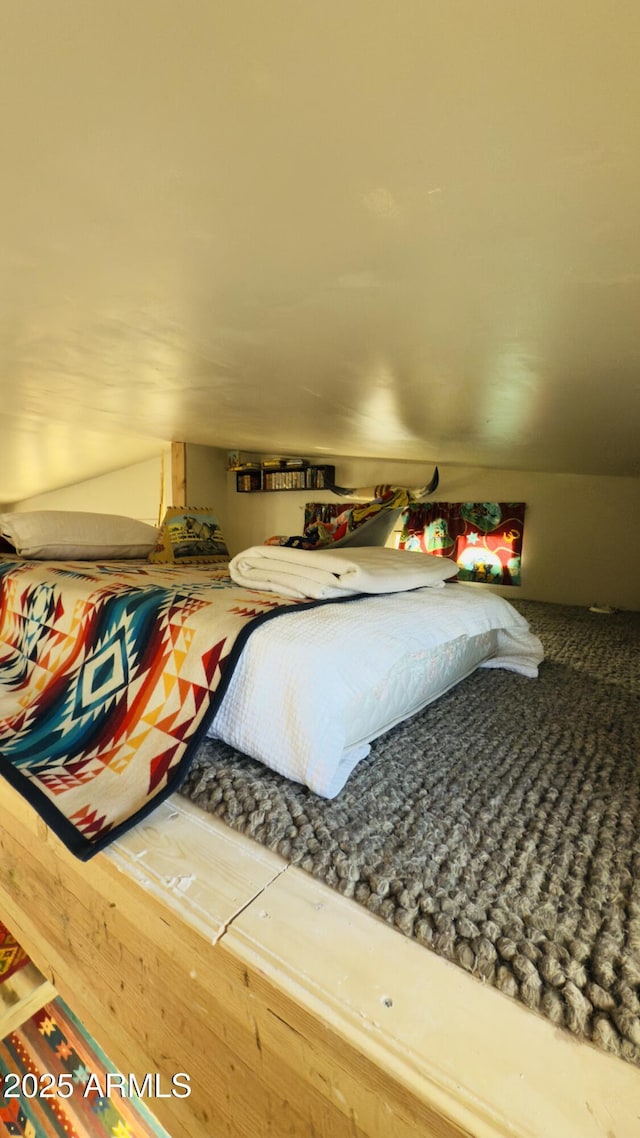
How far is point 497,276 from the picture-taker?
0.82 meters

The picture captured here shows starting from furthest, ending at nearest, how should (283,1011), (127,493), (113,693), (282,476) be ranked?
(127,493)
(282,476)
(113,693)
(283,1011)

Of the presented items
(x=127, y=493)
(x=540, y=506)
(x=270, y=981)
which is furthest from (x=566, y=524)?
(x=127, y=493)

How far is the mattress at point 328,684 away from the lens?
2.66 feet

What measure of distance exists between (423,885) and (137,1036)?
1.48 ft

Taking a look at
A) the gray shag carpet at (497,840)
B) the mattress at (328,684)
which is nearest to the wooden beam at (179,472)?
the mattress at (328,684)

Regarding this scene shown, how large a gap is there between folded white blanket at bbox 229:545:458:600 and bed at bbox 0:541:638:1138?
24 centimetres

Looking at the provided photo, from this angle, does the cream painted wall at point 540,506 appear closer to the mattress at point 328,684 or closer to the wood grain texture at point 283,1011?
the mattress at point 328,684

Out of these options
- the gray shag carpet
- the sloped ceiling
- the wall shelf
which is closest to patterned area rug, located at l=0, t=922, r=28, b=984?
the gray shag carpet

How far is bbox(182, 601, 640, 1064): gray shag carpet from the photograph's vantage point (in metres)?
0.50

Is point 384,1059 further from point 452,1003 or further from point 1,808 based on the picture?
point 1,808

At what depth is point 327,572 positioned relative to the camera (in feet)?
3.82

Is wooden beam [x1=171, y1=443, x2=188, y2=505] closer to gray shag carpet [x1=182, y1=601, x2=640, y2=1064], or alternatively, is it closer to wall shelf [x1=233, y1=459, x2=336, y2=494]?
wall shelf [x1=233, y1=459, x2=336, y2=494]

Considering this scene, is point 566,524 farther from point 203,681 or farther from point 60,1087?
point 60,1087

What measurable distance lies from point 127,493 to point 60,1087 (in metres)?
4.88
